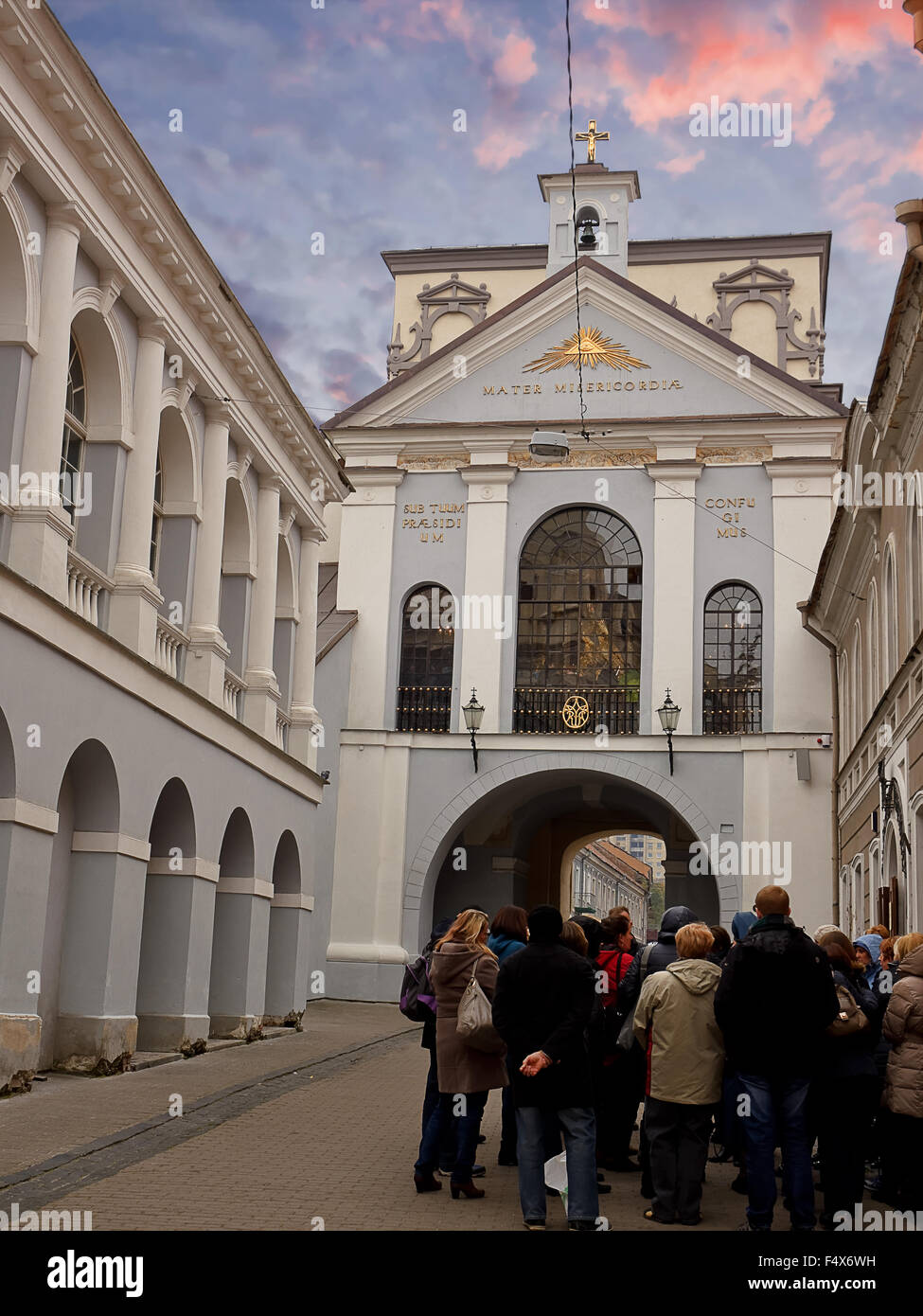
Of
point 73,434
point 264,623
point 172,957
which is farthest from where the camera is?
point 264,623

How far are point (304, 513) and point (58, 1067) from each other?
1070cm

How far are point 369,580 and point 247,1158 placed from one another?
21195mm

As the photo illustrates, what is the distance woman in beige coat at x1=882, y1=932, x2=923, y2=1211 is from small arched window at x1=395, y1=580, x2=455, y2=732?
20921 mm

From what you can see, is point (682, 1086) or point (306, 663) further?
point (306, 663)

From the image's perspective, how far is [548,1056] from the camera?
7566 mm

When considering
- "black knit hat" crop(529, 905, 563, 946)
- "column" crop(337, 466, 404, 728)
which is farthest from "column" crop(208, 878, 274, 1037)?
"black knit hat" crop(529, 905, 563, 946)

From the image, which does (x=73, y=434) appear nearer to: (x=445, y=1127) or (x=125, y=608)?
(x=125, y=608)

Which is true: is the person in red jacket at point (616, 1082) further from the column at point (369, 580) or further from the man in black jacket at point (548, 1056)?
the column at point (369, 580)

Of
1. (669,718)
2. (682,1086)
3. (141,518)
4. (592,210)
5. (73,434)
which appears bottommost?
(682,1086)

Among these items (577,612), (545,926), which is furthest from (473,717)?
(545,926)

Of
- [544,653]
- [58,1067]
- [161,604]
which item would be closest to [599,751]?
[544,653]

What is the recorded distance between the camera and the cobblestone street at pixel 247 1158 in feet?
25.6

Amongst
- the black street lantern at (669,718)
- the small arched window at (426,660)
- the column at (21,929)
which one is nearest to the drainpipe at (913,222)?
the column at (21,929)

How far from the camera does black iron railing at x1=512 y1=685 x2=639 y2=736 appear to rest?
28703 mm
